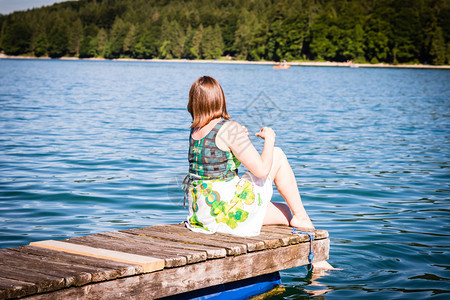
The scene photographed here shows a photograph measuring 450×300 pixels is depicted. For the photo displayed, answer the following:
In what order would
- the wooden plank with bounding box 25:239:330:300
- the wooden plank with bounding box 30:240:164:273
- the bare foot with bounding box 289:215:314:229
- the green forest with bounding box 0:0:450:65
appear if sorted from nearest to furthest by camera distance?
the wooden plank with bounding box 25:239:330:300
the wooden plank with bounding box 30:240:164:273
the bare foot with bounding box 289:215:314:229
the green forest with bounding box 0:0:450:65

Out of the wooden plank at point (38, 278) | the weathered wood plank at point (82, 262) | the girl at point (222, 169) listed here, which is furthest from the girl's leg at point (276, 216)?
the wooden plank at point (38, 278)

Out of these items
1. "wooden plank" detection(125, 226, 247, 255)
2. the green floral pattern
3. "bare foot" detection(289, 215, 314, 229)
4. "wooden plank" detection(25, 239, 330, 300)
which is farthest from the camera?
"bare foot" detection(289, 215, 314, 229)

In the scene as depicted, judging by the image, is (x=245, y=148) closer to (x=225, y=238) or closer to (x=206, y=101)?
(x=206, y=101)

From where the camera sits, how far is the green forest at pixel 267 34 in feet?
386

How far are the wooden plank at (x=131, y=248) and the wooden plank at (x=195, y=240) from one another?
0.36m

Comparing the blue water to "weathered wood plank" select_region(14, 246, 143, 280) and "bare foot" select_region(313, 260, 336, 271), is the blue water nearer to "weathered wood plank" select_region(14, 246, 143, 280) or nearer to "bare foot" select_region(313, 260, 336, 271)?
"bare foot" select_region(313, 260, 336, 271)

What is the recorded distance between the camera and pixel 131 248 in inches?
177

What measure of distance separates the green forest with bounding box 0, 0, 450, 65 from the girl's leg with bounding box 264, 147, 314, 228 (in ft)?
380

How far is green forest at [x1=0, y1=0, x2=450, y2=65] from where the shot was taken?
118 m

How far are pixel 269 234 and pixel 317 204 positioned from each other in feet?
13.6

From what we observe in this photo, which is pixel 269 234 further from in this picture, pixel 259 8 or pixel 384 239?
pixel 259 8

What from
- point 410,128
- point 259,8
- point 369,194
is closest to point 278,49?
point 259,8

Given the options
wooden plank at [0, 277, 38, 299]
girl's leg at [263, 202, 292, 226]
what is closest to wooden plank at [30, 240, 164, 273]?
wooden plank at [0, 277, 38, 299]

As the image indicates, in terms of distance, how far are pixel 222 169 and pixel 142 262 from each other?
1279 mm
